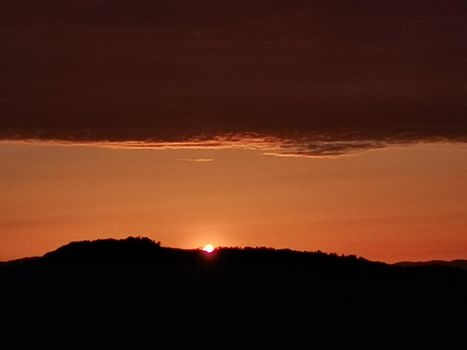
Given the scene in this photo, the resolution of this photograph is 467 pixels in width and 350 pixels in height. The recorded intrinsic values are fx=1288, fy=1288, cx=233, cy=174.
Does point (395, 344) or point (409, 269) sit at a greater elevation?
point (409, 269)

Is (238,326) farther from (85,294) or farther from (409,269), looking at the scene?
(409,269)

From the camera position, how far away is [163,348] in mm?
34938

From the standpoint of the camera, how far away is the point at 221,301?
39.0 meters

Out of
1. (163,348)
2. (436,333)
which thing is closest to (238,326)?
(163,348)

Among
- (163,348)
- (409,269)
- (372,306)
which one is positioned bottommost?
(163,348)

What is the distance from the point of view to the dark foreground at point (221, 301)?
3616 centimetres

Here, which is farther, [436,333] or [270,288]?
[270,288]

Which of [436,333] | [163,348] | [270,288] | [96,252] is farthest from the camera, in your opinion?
[96,252]

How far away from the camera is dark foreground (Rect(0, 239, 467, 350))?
3616 cm

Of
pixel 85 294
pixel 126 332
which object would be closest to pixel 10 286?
pixel 85 294

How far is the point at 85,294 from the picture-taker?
39188 millimetres

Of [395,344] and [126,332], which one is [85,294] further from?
[395,344]

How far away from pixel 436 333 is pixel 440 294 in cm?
405

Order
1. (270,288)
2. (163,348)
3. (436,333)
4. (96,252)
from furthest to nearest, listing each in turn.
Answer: (96,252)
(270,288)
(436,333)
(163,348)
